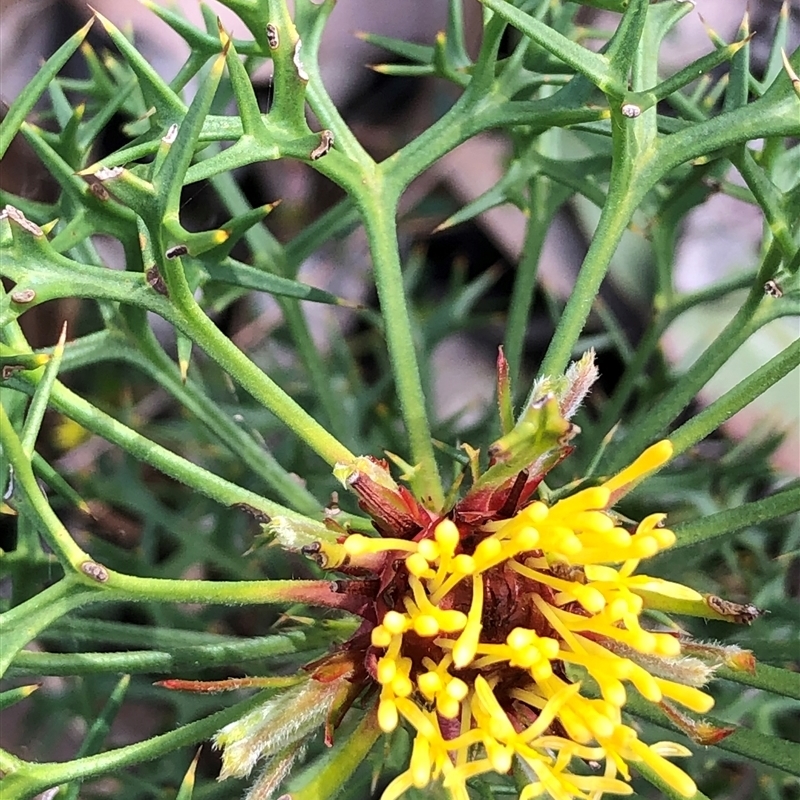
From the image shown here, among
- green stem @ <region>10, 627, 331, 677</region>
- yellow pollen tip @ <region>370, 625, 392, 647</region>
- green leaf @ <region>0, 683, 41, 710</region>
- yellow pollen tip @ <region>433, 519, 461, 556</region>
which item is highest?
green stem @ <region>10, 627, 331, 677</region>

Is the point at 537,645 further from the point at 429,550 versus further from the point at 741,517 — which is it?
the point at 741,517

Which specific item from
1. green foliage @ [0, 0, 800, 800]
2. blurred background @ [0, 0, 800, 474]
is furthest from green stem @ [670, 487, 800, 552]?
blurred background @ [0, 0, 800, 474]

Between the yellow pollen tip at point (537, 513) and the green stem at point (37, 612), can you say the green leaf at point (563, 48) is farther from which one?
the green stem at point (37, 612)

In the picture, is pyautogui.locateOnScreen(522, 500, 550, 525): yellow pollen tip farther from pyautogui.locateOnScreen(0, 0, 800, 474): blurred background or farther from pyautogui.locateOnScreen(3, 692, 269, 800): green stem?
pyautogui.locateOnScreen(0, 0, 800, 474): blurred background

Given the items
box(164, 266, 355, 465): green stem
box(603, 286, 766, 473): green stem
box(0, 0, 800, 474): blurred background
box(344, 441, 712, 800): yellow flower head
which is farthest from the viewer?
box(0, 0, 800, 474): blurred background

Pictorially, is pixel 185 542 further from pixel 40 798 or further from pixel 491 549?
pixel 491 549

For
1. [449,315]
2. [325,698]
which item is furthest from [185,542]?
[325,698]
